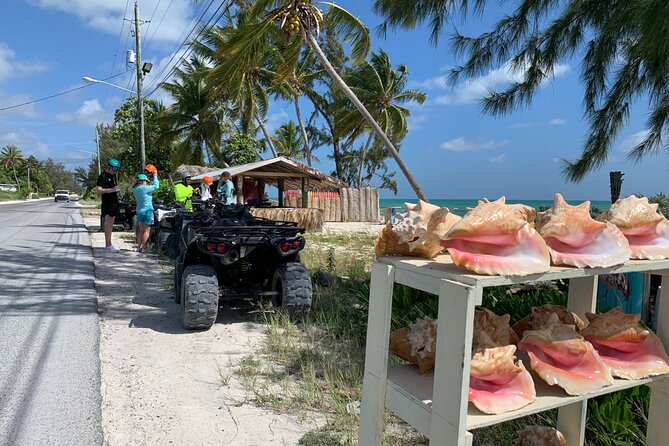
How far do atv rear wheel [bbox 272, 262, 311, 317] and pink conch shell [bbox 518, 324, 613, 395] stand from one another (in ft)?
10.7

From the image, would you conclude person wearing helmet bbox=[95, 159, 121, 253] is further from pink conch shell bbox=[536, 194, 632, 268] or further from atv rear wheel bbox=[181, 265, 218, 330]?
pink conch shell bbox=[536, 194, 632, 268]

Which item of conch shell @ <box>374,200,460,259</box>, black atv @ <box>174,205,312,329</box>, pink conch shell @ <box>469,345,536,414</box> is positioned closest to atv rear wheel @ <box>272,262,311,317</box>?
black atv @ <box>174,205,312,329</box>

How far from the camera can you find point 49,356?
3.96 metres

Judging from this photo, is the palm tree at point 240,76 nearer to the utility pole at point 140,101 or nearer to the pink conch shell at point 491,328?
the utility pole at point 140,101

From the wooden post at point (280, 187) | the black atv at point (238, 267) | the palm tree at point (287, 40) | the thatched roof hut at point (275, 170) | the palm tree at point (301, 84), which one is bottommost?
the black atv at point (238, 267)

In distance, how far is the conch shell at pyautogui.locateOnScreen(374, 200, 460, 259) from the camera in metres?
1.65

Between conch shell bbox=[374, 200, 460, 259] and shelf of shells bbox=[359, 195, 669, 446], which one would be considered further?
conch shell bbox=[374, 200, 460, 259]

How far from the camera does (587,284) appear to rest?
231cm

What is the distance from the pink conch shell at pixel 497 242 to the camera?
1.45 meters

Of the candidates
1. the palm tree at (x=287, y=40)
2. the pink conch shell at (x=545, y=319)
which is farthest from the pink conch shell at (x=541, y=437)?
the palm tree at (x=287, y=40)

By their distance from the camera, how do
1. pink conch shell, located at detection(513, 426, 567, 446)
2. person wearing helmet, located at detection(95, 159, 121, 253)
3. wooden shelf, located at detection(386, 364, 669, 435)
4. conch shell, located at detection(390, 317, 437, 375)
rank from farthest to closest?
1. person wearing helmet, located at detection(95, 159, 121, 253)
2. pink conch shell, located at detection(513, 426, 567, 446)
3. conch shell, located at detection(390, 317, 437, 375)
4. wooden shelf, located at detection(386, 364, 669, 435)

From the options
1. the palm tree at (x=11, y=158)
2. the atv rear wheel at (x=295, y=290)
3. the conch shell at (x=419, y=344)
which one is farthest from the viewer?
the palm tree at (x=11, y=158)

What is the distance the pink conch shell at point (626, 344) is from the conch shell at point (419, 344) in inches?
25.6

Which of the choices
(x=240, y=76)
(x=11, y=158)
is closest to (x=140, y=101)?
(x=240, y=76)
